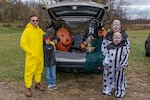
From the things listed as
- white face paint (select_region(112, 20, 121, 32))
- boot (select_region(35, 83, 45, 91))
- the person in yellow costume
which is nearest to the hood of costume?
the person in yellow costume

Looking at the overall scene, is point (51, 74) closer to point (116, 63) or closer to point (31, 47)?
point (31, 47)

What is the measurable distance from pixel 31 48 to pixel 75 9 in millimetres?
1524

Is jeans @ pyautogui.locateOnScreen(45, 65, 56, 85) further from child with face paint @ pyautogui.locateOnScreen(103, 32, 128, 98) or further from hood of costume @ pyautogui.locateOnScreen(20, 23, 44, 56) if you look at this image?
child with face paint @ pyautogui.locateOnScreen(103, 32, 128, 98)

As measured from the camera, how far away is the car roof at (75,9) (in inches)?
241

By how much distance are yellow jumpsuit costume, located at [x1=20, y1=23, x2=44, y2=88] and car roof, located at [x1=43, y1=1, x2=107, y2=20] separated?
0.86 metres

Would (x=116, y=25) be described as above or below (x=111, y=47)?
above

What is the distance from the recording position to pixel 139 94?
592cm

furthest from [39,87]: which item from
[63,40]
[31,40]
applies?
[63,40]

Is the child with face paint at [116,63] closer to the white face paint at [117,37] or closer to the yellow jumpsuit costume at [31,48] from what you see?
the white face paint at [117,37]

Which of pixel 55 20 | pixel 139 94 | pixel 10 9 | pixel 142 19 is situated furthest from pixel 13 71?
pixel 10 9

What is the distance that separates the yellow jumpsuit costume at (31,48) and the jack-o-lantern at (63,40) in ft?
3.76

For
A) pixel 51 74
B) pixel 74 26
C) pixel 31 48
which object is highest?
pixel 74 26

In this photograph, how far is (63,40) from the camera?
6914 millimetres

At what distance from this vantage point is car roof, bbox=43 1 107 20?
6117 mm
